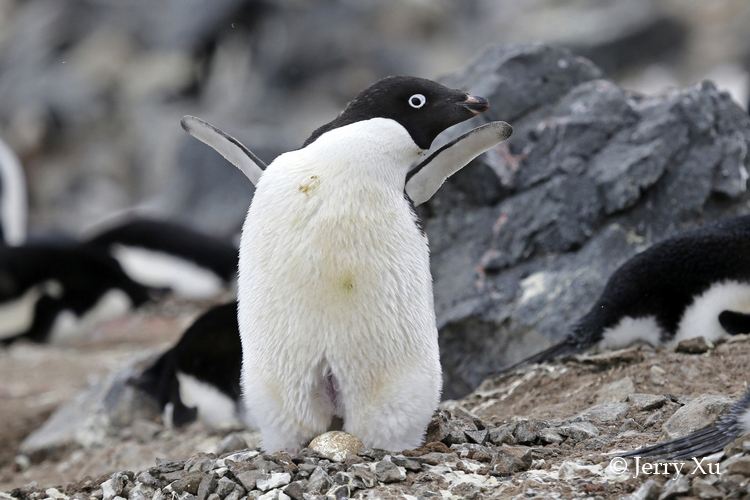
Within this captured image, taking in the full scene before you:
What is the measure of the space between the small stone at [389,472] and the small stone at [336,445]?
0.43 feet

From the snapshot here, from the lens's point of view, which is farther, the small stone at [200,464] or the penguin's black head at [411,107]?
the penguin's black head at [411,107]

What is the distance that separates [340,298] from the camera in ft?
11.0

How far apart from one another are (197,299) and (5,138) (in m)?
11.9

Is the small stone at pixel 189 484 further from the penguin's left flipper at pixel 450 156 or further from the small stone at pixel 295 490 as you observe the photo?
the penguin's left flipper at pixel 450 156

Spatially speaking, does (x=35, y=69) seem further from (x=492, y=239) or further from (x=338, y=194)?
(x=338, y=194)

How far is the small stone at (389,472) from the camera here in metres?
3.12

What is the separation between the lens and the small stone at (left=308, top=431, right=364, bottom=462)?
3298mm

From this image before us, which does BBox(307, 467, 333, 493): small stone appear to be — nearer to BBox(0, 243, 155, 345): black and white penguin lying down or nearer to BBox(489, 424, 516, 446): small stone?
BBox(489, 424, 516, 446): small stone

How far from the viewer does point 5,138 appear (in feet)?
64.2

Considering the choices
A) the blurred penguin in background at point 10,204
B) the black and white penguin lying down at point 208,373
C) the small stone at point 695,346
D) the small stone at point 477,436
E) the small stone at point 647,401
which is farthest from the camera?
the blurred penguin in background at point 10,204

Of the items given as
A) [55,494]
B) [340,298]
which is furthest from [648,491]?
[55,494]

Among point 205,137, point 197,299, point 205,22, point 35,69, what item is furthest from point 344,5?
point 205,137

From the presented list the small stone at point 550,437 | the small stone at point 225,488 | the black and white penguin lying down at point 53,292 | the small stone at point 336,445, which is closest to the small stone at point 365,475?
the small stone at point 336,445

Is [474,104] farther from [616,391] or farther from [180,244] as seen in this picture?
[180,244]
